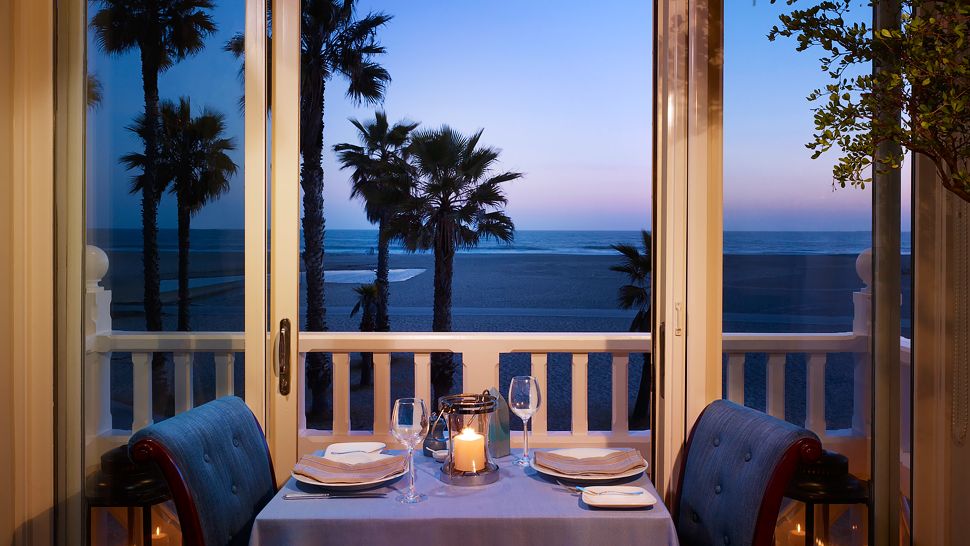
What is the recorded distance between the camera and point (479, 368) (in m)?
3.32

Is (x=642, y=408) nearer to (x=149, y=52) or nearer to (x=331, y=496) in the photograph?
(x=331, y=496)

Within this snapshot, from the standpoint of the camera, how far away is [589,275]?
642 inches

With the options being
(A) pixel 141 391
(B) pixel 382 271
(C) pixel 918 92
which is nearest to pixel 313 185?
(B) pixel 382 271

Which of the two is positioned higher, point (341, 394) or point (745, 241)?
point (745, 241)

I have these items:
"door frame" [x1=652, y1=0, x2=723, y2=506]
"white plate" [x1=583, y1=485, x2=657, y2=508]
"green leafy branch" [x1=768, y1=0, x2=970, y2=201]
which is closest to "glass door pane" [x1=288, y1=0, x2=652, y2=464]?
"door frame" [x1=652, y1=0, x2=723, y2=506]

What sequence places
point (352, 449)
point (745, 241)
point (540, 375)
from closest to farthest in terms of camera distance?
point (352, 449)
point (745, 241)
point (540, 375)

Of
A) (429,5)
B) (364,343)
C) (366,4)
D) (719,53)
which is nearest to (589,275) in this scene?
(429,5)

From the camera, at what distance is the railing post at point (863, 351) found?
170 centimetres

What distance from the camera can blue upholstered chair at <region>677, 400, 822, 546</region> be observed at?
1.51 meters

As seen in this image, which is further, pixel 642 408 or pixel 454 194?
pixel 642 408

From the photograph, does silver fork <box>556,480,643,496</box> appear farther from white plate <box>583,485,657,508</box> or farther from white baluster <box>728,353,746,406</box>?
white baluster <box>728,353,746,406</box>

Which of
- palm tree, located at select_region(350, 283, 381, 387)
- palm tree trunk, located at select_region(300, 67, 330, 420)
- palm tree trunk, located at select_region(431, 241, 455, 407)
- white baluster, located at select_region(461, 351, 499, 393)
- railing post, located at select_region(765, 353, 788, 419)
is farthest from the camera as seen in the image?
palm tree, located at select_region(350, 283, 381, 387)

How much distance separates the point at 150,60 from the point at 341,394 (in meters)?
2.02

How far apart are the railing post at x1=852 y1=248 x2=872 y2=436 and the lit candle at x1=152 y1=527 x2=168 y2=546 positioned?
1772mm
